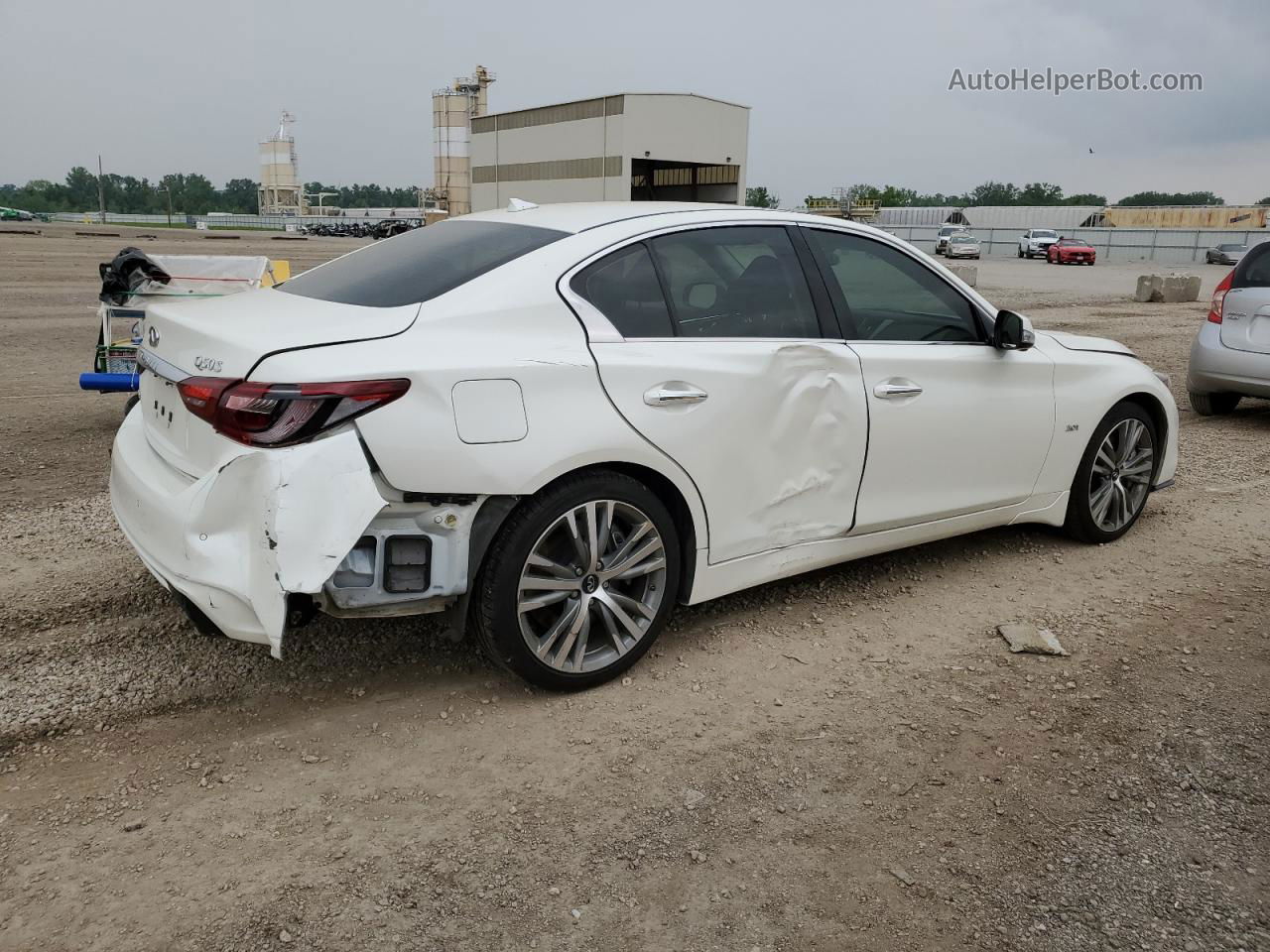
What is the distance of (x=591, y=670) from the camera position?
3602 mm

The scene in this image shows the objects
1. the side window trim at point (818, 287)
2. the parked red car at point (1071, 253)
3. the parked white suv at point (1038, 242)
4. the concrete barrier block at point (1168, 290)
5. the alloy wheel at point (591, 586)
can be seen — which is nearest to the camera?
the alloy wheel at point (591, 586)

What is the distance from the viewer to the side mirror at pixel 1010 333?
454 cm

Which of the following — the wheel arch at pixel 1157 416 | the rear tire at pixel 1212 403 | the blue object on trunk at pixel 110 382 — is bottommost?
the rear tire at pixel 1212 403

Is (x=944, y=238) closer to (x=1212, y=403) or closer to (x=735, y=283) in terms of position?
(x=1212, y=403)

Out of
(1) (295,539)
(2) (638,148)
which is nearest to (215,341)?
(1) (295,539)

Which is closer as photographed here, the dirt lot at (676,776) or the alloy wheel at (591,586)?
the dirt lot at (676,776)

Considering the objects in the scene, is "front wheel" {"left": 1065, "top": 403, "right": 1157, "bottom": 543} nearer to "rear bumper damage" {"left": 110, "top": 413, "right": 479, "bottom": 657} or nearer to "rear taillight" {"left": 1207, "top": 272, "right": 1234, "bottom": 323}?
"rear bumper damage" {"left": 110, "top": 413, "right": 479, "bottom": 657}

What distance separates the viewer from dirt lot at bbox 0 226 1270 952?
8.34 feet

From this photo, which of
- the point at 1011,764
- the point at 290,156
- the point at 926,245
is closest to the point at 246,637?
the point at 1011,764

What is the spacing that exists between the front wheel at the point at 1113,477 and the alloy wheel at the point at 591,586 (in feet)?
8.64

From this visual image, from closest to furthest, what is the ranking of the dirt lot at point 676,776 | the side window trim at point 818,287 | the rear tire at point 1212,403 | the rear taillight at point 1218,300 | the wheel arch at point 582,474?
1. the dirt lot at point 676,776
2. the wheel arch at point 582,474
3. the side window trim at point 818,287
4. the rear taillight at point 1218,300
5. the rear tire at point 1212,403

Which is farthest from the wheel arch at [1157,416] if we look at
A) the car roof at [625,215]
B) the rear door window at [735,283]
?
the rear door window at [735,283]

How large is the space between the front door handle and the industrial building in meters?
29.8

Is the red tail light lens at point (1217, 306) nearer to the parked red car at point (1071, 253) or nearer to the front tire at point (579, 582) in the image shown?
the front tire at point (579, 582)
